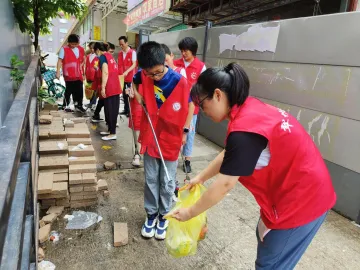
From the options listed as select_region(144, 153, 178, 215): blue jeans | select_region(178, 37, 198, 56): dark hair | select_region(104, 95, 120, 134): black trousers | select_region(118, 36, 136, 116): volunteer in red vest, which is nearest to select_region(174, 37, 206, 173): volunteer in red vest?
select_region(178, 37, 198, 56): dark hair

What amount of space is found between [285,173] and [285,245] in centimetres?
44

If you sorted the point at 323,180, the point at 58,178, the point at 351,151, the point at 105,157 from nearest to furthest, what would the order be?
Answer: 1. the point at 323,180
2. the point at 58,178
3. the point at 351,151
4. the point at 105,157

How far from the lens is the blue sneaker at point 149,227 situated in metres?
2.69

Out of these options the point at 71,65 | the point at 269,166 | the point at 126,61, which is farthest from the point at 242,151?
the point at 71,65

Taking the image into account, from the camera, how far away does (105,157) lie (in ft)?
15.1

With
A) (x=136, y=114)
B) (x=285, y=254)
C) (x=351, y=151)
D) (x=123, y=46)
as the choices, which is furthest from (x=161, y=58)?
(x=123, y=46)

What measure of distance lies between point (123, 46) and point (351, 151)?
5.68 meters

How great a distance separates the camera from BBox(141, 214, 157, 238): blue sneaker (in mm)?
2686

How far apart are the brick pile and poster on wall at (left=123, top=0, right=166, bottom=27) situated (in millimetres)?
9289

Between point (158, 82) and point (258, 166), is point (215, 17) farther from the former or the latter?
point (258, 166)

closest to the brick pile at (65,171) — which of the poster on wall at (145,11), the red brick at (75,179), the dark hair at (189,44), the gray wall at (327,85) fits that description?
the red brick at (75,179)

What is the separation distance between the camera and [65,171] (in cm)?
305

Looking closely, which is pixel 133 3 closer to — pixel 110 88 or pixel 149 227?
pixel 110 88

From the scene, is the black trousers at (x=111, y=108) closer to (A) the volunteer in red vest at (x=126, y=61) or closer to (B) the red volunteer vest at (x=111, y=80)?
(B) the red volunteer vest at (x=111, y=80)
